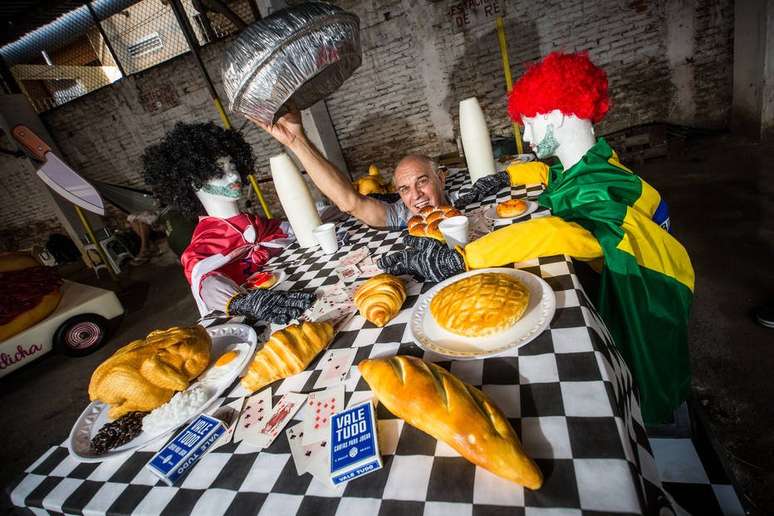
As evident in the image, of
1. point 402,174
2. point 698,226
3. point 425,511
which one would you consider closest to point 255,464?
point 425,511

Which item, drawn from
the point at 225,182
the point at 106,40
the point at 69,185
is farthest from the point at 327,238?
the point at 106,40

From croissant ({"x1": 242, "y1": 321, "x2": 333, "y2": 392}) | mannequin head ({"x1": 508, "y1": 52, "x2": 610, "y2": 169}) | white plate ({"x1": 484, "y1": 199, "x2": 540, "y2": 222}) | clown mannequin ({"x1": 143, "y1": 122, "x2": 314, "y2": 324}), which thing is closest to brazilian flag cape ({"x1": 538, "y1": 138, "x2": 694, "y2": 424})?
mannequin head ({"x1": 508, "y1": 52, "x2": 610, "y2": 169})

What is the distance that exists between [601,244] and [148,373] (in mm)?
1791

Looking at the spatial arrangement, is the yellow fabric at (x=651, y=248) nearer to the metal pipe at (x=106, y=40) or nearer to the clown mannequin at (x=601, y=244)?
the clown mannequin at (x=601, y=244)

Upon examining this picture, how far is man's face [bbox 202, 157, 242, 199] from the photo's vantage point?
7.52ft

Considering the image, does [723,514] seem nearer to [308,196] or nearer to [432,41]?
[308,196]

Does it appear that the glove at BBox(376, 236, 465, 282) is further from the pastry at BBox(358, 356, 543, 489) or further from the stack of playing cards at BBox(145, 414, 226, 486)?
the stack of playing cards at BBox(145, 414, 226, 486)

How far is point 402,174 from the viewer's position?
2.46 meters

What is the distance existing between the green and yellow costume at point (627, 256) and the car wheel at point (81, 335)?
18.4ft

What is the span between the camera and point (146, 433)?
113 cm

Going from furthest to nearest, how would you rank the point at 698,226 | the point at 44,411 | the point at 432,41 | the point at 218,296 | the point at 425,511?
the point at 432,41 → the point at 44,411 → the point at 698,226 → the point at 218,296 → the point at 425,511

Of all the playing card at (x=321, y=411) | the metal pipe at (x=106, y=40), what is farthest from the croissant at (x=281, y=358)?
the metal pipe at (x=106, y=40)

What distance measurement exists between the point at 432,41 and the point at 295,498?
273 inches

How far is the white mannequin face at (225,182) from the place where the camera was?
2.29 meters
